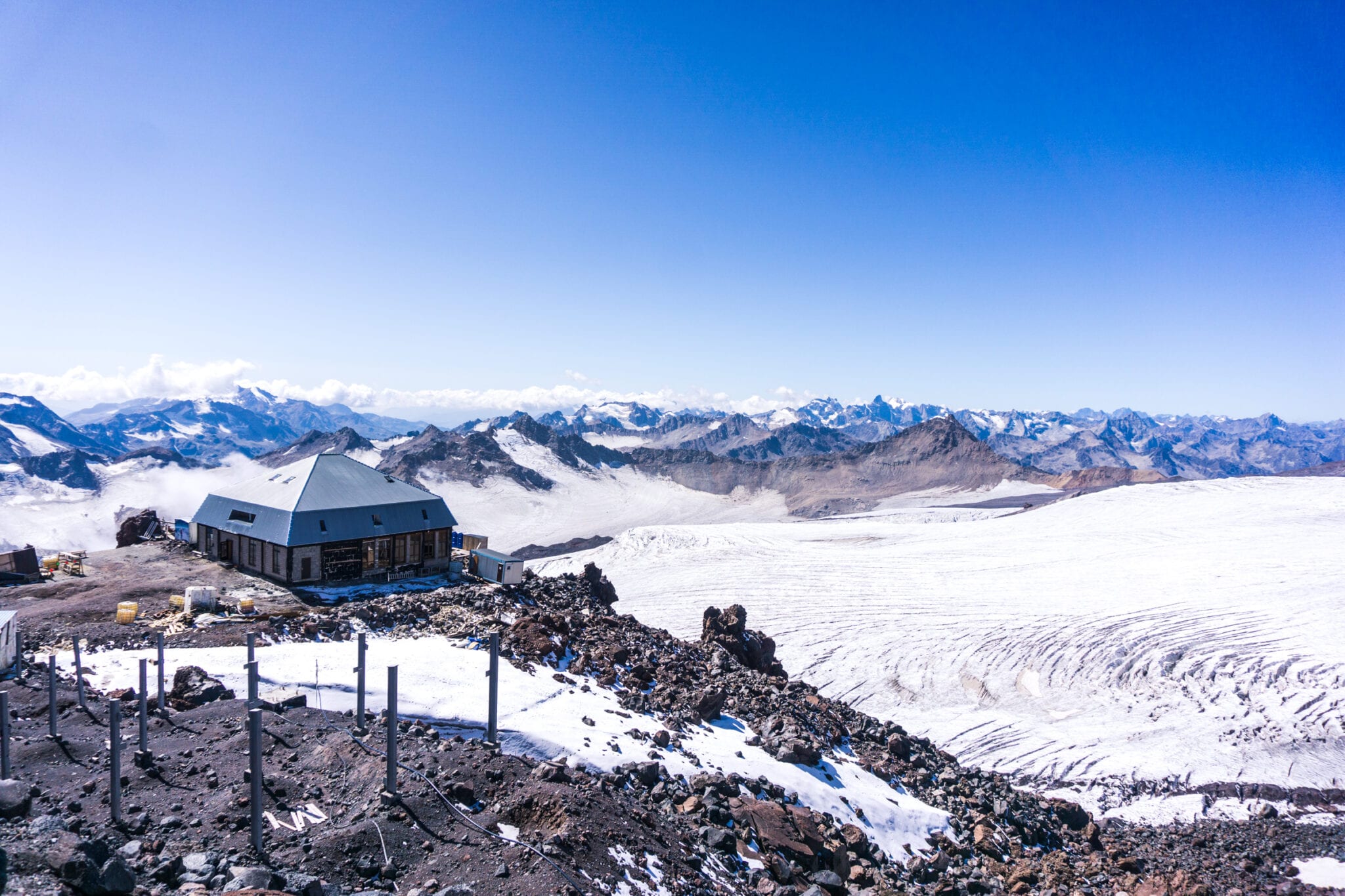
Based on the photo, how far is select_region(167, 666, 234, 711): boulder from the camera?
39.6ft

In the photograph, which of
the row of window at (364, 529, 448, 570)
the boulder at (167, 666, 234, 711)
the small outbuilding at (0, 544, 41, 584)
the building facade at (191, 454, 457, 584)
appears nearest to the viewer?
the boulder at (167, 666, 234, 711)

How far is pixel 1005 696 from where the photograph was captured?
30.5 m

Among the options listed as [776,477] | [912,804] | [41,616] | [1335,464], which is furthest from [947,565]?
[1335,464]

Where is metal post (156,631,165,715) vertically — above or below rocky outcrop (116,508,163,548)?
above

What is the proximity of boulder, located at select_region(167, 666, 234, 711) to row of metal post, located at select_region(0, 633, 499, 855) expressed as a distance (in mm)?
1007

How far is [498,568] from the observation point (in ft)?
84.2

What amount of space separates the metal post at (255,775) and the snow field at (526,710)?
13.8 feet

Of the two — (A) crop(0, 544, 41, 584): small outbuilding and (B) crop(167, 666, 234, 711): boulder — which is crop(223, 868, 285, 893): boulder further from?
(A) crop(0, 544, 41, 584): small outbuilding

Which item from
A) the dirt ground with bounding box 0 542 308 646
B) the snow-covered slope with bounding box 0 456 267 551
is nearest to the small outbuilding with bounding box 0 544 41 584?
the dirt ground with bounding box 0 542 308 646

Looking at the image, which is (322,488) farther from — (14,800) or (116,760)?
(116,760)

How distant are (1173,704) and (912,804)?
22.0 m

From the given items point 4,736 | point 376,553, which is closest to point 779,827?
point 4,736

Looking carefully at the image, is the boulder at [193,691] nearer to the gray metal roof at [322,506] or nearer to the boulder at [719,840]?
the boulder at [719,840]

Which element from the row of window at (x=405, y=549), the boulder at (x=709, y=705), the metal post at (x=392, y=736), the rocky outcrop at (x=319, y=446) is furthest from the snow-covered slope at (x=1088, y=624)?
the rocky outcrop at (x=319, y=446)
